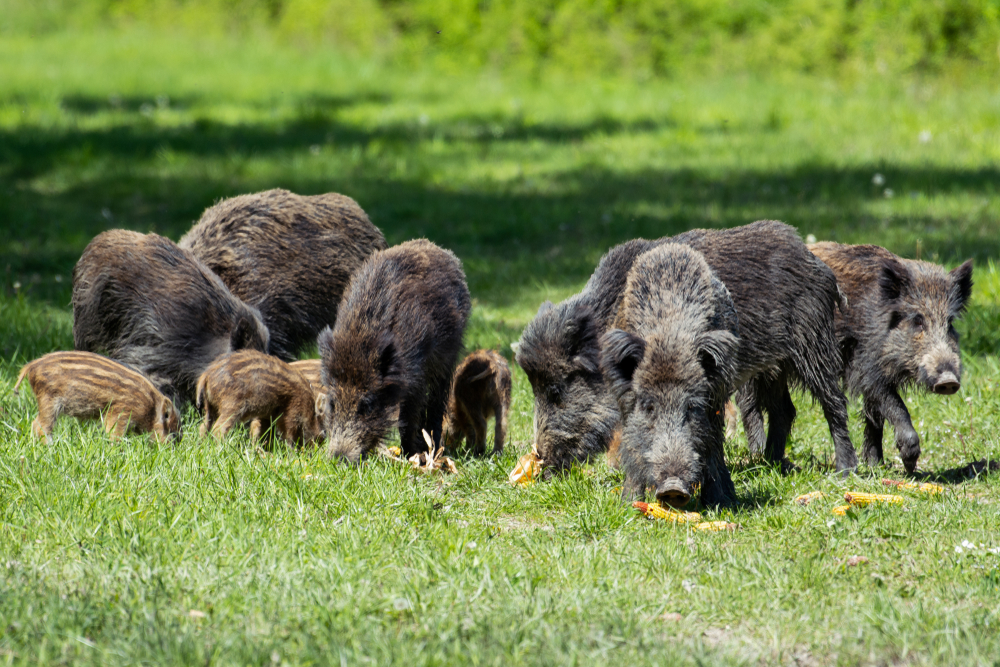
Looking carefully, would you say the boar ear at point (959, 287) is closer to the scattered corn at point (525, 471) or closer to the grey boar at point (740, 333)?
the grey boar at point (740, 333)

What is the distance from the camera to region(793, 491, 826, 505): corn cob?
494cm

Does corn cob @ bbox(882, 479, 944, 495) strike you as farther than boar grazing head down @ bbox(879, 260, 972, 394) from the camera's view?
No

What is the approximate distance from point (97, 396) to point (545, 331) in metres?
2.34

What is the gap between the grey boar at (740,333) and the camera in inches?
212

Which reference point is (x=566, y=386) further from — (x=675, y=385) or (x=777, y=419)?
(x=777, y=419)

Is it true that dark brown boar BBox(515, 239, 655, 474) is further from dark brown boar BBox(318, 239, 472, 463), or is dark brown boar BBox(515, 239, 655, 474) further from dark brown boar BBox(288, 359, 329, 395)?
dark brown boar BBox(288, 359, 329, 395)

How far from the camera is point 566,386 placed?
18.0 feet

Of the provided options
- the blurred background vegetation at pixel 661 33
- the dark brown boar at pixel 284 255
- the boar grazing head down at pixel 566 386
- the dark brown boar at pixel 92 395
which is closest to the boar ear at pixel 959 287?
the boar grazing head down at pixel 566 386

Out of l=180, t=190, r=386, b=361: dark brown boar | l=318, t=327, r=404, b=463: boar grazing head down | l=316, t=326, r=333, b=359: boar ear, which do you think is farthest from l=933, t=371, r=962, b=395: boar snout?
l=180, t=190, r=386, b=361: dark brown boar

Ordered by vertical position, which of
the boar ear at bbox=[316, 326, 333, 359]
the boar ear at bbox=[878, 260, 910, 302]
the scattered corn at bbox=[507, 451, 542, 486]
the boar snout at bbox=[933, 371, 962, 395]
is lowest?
the scattered corn at bbox=[507, 451, 542, 486]

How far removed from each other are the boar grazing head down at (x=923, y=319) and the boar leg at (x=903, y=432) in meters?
0.16

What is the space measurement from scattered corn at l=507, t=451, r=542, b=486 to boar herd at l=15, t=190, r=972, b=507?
100 mm

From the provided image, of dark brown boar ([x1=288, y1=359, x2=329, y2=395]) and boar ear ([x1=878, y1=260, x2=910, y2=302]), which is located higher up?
boar ear ([x1=878, y1=260, x2=910, y2=302])

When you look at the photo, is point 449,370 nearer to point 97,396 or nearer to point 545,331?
point 545,331
